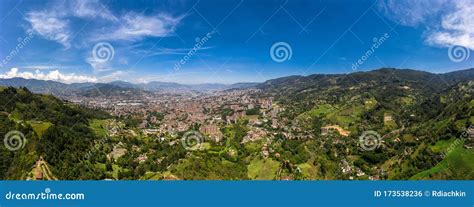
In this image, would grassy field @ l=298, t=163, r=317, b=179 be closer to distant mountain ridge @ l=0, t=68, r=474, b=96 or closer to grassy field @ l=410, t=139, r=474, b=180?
grassy field @ l=410, t=139, r=474, b=180

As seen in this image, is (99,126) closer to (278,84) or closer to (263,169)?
(263,169)

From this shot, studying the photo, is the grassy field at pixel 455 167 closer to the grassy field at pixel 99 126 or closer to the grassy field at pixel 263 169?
the grassy field at pixel 263 169

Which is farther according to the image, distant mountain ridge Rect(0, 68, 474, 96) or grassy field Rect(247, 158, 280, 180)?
distant mountain ridge Rect(0, 68, 474, 96)

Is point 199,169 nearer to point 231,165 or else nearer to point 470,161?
point 231,165

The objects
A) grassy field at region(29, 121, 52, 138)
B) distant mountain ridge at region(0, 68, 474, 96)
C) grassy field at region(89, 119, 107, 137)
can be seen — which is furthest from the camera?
distant mountain ridge at region(0, 68, 474, 96)

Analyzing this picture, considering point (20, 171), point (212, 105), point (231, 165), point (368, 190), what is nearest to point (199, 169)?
point (231, 165)

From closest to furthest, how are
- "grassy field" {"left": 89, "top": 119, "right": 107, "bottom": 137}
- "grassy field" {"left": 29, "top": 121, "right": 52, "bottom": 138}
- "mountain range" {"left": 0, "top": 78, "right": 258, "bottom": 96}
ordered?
"grassy field" {"left": 29, "top": 121, "right": 52, "bottom": 138} → "grassy field" {"left": 89, "top": 119, "right": 107, "bottom": 137} → "mountain range" {"left": 0, "top": 78, "right": 258, "bottom": 96}

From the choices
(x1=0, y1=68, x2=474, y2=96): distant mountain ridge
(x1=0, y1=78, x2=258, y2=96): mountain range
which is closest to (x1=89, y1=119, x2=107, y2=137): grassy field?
(x1=0, y1=68, x2=474, y2=96): distant mountain ridge

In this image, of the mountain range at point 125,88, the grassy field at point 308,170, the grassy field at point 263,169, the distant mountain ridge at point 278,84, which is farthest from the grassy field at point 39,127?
the mountain range at point 125,88
